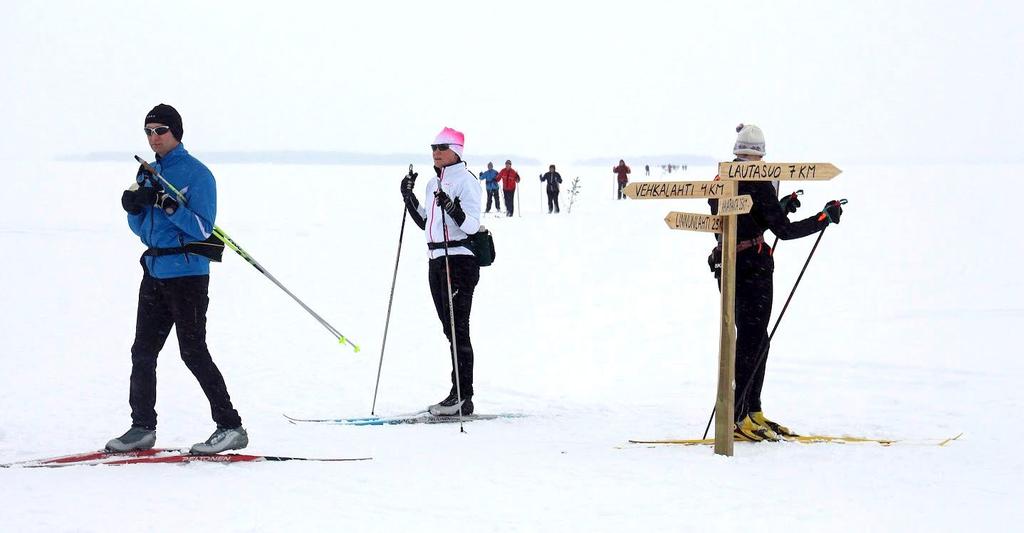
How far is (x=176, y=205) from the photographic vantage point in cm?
438

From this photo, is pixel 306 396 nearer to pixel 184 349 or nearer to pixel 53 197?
pixel 184 349

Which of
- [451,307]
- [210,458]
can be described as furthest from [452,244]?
[210,458]

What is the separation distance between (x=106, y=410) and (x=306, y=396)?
1.33m

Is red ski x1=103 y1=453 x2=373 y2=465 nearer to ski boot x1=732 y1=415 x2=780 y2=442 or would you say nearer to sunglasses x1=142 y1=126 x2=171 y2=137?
sunglasses x1=142 y1=126 x2=171 y2=137

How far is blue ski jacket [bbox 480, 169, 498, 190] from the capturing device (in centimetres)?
2421

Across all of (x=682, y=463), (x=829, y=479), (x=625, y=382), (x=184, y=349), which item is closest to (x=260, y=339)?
(x=625, y=382)

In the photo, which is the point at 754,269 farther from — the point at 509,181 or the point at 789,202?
the point at 509,181

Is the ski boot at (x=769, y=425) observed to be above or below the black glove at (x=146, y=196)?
below

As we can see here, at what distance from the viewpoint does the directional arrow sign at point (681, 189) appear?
15.6 ft

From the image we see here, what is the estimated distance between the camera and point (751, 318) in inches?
206

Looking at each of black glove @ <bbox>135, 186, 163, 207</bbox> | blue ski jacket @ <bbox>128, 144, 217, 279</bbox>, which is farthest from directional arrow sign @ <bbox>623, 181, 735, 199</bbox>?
black glove @ <bbox>135, 186, 163, 207</bbox>

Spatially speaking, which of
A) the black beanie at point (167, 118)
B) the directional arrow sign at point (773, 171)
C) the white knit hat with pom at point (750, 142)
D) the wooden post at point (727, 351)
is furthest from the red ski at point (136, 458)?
the white knit hat with pom at point (750, 142)

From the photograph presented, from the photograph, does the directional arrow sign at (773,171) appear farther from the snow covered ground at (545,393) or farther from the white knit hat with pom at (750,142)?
the snow covered ground at (545,393)

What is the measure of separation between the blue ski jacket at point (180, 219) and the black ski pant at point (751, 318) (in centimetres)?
290
